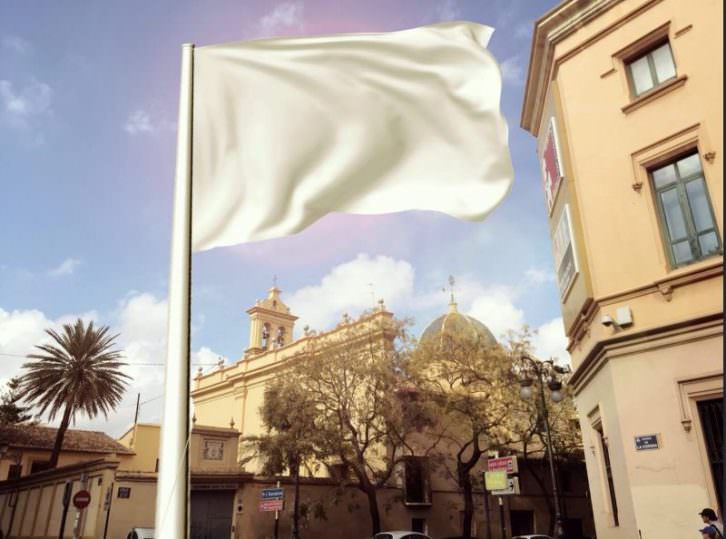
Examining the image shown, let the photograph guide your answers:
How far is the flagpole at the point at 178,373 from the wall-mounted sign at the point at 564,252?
9.97 meters

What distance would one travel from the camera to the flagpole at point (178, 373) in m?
2.12

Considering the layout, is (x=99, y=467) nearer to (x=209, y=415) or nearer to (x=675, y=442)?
Answer: (x=209, y=415)

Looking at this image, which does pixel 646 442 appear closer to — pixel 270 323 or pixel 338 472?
pixel 338 472

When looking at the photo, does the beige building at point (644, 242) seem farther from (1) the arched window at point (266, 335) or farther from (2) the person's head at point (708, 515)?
(1) the arched window at point (266, 335)

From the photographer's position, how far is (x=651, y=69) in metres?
10.9

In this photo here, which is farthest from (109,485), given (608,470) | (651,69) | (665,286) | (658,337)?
(651,69)

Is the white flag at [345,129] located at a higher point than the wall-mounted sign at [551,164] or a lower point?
lower

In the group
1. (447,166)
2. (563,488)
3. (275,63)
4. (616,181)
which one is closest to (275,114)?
(275,63)

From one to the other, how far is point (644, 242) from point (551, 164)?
390 centimetres

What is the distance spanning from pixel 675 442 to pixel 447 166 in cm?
772

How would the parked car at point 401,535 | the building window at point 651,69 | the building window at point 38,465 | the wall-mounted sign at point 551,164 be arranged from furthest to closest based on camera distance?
the building window at point 38,465 → the parked car at point 401,535 → the wall-mounted sign at point 551,164 → the building window at point 651,69

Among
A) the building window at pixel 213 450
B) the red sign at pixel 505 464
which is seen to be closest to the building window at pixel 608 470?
the red sign at pixel 505 464

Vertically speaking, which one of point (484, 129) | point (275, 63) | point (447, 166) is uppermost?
point (275, 63)

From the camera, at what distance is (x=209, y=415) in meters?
45.8
